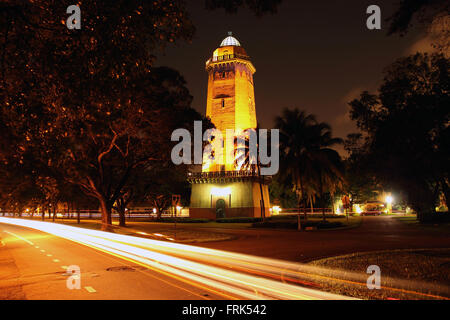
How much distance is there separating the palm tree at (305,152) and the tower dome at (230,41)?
85.8ft

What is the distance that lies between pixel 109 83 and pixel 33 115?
2.71m

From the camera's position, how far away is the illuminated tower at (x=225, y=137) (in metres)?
55.7

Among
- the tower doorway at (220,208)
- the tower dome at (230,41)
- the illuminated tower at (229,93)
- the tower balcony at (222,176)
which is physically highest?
the tower dome at (230,41)

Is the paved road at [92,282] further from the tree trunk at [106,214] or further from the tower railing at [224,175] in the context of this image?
the tower railing at [224,175]

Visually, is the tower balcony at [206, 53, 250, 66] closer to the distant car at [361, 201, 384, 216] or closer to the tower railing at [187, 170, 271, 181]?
the tower railing at [187, 170, 271, 181]

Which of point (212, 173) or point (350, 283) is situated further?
point (212, 173)

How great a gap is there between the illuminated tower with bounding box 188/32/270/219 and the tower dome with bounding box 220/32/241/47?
3.76 feet

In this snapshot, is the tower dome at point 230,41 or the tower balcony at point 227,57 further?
the tower dome at point 230,41

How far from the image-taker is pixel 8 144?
15.6 meters

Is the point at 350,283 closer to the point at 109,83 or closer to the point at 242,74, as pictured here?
the point at 109,83

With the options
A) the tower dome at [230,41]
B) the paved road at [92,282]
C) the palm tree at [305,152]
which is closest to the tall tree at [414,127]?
the palm tree at [305,152]

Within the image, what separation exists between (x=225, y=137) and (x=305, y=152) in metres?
20.4

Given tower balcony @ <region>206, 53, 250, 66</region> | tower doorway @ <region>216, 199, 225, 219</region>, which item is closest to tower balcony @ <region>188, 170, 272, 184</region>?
tower doorway @ <region>216, 199, 225, 219</region>
